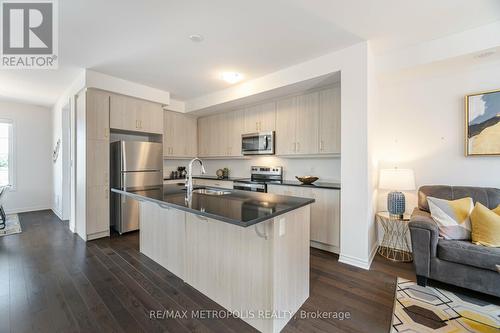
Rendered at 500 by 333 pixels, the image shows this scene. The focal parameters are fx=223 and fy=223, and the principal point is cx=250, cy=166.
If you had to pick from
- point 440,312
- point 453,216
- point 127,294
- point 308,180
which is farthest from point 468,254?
point 127,294

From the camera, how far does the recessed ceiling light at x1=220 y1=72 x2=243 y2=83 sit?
140 inches

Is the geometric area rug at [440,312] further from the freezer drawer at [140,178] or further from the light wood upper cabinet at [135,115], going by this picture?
the light wood upper cabinet at [135,115]

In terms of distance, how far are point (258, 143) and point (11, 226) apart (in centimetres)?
501

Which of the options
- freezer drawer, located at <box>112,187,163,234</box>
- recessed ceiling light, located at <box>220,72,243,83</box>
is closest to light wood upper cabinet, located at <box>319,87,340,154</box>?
recessed ceiling light, located at <box>220,72,243,83</box>

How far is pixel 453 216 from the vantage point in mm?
2299

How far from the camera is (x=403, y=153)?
3176 mm

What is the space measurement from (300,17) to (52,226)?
5.56m

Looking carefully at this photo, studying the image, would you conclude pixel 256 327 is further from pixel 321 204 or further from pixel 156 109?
pixel 156 109

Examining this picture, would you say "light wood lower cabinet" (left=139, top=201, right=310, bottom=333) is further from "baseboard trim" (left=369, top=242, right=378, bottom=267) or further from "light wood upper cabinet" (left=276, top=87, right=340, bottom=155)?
"light wood upper cabinet" (left=276, top=87, right=340, bottom=155)

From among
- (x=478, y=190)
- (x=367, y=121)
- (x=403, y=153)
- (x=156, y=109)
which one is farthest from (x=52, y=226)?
(x=478, y=190)

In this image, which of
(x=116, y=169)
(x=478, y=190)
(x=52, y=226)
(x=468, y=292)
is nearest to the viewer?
(x=468, y=292)

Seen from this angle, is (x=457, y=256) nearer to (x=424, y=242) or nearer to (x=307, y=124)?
(x=424, y=242)

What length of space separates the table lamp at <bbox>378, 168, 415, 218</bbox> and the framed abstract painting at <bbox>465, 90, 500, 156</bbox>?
0.74 m

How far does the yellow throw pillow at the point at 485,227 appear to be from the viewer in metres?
2.01
